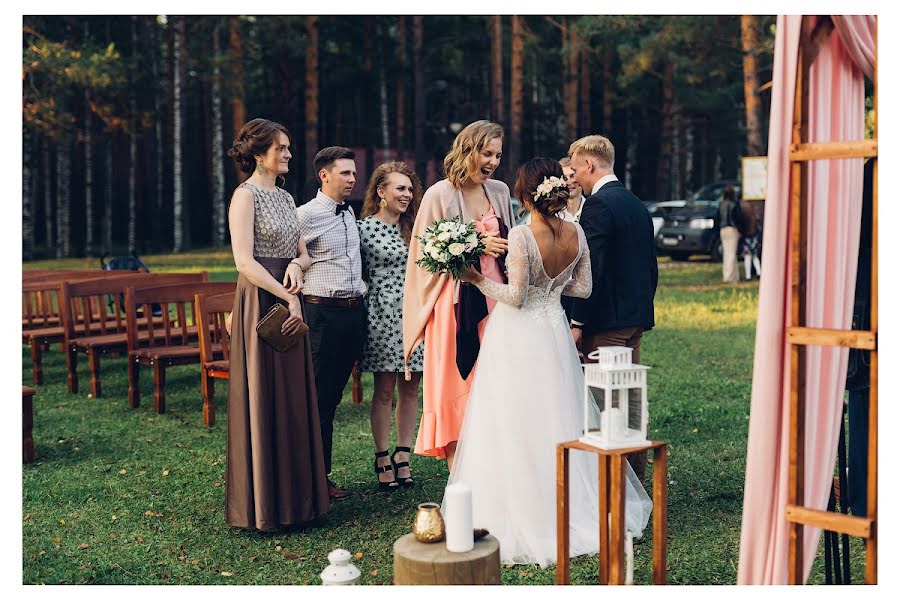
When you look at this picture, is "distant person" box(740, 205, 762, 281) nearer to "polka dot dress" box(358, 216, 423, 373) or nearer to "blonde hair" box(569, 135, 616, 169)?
"polka dot dress" box(358, 216, 423, 373)

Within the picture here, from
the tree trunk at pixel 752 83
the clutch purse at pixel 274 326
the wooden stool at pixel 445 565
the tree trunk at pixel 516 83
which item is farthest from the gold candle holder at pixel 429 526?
the tree trunk at pixel 516 83

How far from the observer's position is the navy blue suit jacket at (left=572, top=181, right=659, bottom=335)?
527cm

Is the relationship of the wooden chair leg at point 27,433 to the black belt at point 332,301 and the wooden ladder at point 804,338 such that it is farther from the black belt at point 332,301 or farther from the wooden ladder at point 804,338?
the wooden ladder at point 804,338

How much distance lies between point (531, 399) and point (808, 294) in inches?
61.9

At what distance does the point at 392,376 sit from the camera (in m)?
6.05

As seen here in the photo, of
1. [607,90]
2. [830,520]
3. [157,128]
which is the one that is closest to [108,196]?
[157,128]

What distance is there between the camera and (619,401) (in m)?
4.07

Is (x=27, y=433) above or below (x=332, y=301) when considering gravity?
below

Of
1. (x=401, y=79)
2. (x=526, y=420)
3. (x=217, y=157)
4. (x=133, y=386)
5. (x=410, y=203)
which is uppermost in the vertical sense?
(x=401, y=79)

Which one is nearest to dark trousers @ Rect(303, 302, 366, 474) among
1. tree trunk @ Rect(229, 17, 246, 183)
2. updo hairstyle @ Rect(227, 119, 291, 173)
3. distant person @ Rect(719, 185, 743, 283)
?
updo hairstyle @ Rect(227, 119, 291, 173)

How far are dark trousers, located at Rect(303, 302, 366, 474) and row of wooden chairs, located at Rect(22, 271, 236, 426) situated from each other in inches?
82.8

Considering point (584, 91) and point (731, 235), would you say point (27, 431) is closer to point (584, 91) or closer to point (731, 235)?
point (731, 235)
